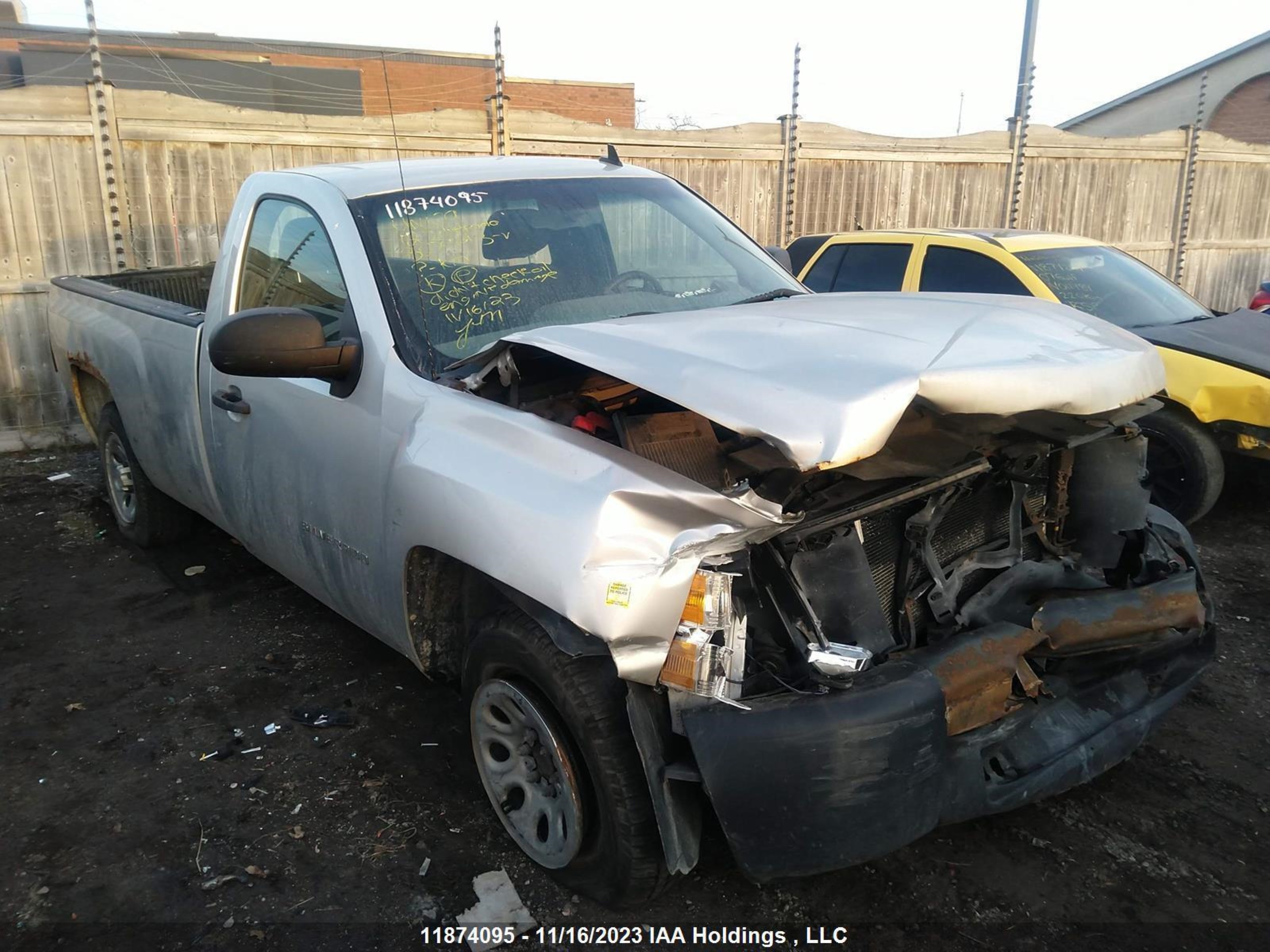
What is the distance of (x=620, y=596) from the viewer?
2.10 metres

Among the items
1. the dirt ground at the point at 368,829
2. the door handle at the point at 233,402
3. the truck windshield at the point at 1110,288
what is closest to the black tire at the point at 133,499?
the dirt ground at the point at 368,829

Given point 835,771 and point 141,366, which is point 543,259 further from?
point 141,366

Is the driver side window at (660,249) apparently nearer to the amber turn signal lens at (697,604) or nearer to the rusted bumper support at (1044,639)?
the amber turn signal lens at (697,604)

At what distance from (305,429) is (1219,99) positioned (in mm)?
28029

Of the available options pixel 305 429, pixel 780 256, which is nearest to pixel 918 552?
pixel 305 429

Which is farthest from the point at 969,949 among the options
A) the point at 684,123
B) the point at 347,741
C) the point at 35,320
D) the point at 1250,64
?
the point at 1250,64

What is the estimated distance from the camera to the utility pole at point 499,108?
8648 mm

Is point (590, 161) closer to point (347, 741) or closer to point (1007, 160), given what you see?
point (347, 741)

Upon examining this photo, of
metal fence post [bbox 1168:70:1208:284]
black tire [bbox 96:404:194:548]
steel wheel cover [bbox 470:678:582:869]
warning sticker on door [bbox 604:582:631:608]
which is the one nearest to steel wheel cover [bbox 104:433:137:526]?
black tire [bbox 96:404:194:548]

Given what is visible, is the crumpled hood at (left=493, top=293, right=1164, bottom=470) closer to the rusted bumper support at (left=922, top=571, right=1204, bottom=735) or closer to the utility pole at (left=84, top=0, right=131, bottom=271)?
the rusted bumper support at (left=922, top=571, right=1204, bottom=735)

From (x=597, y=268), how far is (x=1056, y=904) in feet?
8.17

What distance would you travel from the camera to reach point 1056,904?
8.51ft

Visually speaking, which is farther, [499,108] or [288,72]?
[288,72]

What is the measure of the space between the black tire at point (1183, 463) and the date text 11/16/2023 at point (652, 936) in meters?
3.90
